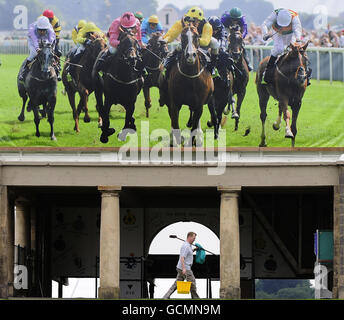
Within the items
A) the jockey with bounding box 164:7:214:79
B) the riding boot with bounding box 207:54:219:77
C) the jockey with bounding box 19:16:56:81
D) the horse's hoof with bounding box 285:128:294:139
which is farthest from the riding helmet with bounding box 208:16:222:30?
the jockey with bounding box 19:16:56:81

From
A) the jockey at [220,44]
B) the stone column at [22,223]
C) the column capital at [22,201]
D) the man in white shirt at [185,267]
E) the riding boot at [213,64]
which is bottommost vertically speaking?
the man in white shirt at [185,267]

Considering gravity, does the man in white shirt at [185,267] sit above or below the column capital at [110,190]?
below

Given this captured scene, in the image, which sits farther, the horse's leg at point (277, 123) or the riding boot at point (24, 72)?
the riding boot at point (24, 72)

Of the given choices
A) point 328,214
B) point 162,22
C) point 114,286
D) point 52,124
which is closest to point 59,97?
point 52,124

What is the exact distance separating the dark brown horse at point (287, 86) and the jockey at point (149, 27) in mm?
4217

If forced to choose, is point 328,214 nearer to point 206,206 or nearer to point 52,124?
point 206,206

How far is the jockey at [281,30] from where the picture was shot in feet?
154

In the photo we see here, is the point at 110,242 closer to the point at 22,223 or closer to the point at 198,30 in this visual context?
the point at 22,223

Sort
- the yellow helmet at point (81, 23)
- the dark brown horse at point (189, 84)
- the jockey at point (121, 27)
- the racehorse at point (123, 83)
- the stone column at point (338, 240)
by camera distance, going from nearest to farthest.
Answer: the stone column at point (338, 240)
the dark brown horse at point (189, 84)
the racehorse at point (123, 83)
the jockey at point (121, 27)
the yellow helmet at point (81, 23)

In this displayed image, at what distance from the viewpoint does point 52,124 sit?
47.3 meters

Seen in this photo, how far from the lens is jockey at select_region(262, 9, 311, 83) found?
47062mm

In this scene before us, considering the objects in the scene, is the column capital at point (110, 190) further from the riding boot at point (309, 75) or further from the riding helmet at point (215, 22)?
the riding boot at point (309, 75)

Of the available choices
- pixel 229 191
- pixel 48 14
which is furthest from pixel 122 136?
pixel 48 14

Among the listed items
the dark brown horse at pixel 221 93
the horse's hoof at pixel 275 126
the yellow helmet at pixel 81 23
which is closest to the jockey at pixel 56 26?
the yellow helmet at pixel 81 23
